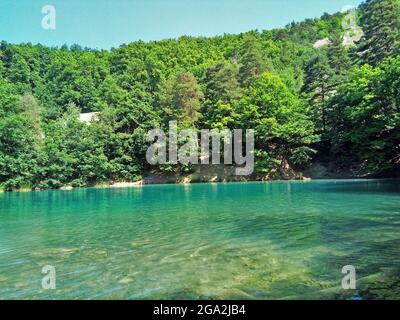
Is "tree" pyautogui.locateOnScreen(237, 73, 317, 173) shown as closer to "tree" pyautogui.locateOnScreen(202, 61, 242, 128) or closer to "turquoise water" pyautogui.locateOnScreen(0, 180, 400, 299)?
"tree" pyautogui.locateOnScreen(202, 61, 242, 128)

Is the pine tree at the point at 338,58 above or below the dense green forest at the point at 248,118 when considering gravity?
above

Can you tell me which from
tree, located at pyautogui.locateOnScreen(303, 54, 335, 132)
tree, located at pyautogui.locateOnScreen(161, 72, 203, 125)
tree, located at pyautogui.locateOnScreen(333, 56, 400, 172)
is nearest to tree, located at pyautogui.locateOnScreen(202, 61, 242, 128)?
tree, located at pyautogui.locateOnScreen(161, 72, 203, 125)

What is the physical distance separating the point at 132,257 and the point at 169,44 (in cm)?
8560

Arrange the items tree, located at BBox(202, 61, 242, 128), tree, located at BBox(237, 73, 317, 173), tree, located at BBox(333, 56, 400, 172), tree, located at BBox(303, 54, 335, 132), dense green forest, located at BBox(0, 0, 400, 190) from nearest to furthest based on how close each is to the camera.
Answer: tree, located at BBox(333, 56, 400, 172) < dense green forest, located at BBox(0, 0, 400, 190) < tree, located at BBox(237, 73, 317, 173) < tree, located at BBox(303, 54, 335, 132) < tree, located at BBox(202, 61, 242, 128)

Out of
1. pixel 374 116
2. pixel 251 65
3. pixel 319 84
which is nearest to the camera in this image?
pixel 374 116

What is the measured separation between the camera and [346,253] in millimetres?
8273

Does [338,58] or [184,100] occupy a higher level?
[338,58]

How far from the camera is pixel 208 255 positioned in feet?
28.2

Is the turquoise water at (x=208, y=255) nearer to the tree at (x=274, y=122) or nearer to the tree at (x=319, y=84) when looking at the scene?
the tree at (x=274, y=122)

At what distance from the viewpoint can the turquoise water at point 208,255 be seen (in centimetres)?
611

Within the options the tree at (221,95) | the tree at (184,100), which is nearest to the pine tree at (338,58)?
the tree at (221,95)

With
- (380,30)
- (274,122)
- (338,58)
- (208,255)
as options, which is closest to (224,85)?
(274,122)

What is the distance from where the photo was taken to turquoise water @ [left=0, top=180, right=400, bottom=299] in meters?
6.11

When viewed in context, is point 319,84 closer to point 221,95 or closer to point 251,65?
point 251,65
